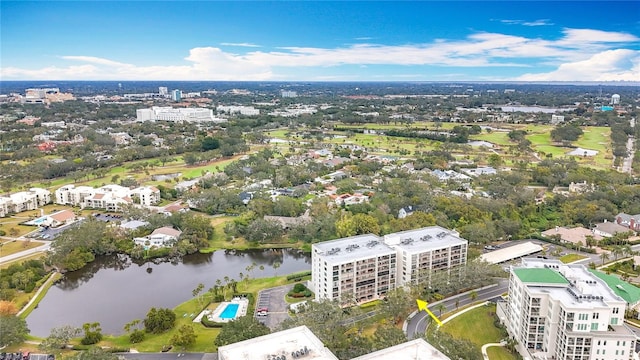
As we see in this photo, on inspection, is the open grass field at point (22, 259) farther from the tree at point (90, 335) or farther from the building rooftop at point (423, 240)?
the building rooftop at point (423, 240)

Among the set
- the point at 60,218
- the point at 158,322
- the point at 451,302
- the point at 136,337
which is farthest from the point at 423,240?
the point at 60,218

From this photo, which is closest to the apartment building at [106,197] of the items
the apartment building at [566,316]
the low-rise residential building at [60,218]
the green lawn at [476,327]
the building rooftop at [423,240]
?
the low-rise residential building at [60,218]

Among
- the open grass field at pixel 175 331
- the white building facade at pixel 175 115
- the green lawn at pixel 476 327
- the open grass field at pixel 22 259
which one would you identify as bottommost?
the open grass field at pixel 175 331

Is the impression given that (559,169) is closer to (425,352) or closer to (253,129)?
(425,352)

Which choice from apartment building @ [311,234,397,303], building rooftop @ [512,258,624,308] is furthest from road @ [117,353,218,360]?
building rooftop @ [512,258,624,308]

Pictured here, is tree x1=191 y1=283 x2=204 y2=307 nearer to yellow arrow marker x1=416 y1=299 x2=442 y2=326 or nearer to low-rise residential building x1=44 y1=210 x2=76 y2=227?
yellow arrow marker x1=416 y1=299 x2=442 y2=326

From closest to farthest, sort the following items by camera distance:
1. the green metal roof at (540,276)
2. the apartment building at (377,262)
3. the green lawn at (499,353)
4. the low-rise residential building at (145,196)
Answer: the green lawn at (499,353)
the green metal roof at (540,276)
the apartment building at (377,262)
the low-rise residential building at (145,196)

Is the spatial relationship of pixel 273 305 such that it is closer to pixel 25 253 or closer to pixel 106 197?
pixel 25 253
